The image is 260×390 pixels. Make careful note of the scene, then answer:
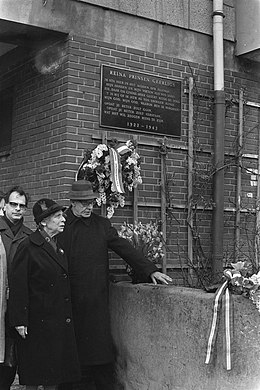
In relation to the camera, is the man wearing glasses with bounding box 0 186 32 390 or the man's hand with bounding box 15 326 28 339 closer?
the man's hand with bounding box 15 326 28 339

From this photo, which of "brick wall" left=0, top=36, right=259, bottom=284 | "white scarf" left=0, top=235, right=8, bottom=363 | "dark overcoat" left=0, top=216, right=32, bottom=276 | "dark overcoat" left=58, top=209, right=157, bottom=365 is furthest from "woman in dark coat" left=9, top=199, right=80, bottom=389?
"brick wall" left=0, top=36, right=259, bottom=284

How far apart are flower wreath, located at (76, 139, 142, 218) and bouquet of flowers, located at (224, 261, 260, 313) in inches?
68.2

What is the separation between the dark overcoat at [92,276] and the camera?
480cm

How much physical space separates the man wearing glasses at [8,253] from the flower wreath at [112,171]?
977 millimetres

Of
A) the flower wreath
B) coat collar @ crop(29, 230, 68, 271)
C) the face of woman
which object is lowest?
coat collar @ crop(29, 230, 68, 271)

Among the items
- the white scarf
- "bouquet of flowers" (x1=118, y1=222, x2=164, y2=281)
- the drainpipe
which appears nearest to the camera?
the white scarf

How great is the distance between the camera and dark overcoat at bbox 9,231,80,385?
4.22m

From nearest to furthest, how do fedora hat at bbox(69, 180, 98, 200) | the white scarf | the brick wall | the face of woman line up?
the white scarf < the face of woman < fedora hat at bbox(69, 180, 98, 200) < the brick wall

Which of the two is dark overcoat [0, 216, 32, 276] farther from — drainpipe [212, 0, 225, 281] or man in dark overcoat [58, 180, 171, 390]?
drainpipe [212, 0, 225, 281]

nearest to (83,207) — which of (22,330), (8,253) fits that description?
(8,253)

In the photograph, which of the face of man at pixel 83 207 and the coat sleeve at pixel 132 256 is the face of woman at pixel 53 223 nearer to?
the face of man at pixel 83 207

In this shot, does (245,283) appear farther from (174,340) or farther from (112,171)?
(112,171)

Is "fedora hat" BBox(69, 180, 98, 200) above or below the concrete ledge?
above

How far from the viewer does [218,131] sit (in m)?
6.36
